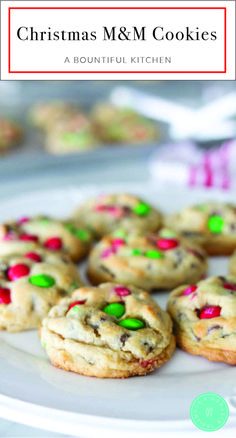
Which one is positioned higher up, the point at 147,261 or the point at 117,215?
the point at 117,215

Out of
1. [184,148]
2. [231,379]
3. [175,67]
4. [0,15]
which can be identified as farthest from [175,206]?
[231,379]

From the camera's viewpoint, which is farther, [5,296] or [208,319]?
[5,296]

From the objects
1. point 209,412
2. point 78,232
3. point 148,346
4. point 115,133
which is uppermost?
point 115,133

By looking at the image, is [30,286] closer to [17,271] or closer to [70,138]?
[17,271]

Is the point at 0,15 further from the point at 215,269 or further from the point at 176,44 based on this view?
the point at 215,269

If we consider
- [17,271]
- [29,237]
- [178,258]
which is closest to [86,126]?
[29,237]

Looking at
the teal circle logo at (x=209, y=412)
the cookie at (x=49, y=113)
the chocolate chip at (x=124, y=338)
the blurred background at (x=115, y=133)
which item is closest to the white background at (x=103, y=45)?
the blurred background at (x=115, y=133)

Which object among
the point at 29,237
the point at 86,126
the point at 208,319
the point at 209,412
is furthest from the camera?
the point at 86,126

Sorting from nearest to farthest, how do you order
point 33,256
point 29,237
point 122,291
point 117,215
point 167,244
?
point 122,291 → point 33,256 → point 167,244 → point 29,237 → point 117,215
